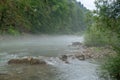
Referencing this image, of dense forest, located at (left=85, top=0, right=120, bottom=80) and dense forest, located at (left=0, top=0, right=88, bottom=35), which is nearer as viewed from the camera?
dense forest, located at (left=85, top=0, right=120, bottom=80)

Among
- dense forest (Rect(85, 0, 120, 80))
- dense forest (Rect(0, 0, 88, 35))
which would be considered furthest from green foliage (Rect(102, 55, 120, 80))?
dense forest (Rect(0, 0, 88, 35))

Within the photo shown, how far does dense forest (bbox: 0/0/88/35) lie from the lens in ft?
39.0

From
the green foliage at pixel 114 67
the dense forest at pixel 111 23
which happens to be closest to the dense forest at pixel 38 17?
the dense forest at pixel 111 23

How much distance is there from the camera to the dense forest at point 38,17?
39.0 ft

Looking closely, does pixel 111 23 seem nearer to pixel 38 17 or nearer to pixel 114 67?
pixel 114 67

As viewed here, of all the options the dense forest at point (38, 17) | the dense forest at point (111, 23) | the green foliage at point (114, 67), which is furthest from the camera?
the dense forest at point (38, 17)

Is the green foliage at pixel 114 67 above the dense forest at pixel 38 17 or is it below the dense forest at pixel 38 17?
below

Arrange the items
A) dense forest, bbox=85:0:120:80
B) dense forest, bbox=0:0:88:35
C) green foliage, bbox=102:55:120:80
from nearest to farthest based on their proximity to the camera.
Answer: dense forest, bbox=85:0:120:80, green foliage, bbox=102:55:120:80, dense forest, bbox=0:0:88:35

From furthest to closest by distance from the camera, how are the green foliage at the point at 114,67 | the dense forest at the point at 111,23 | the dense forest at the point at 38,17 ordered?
the dense forest at the point at 38,17
the green foliage at the point at 114,67
the dense forest at the point at 111,23

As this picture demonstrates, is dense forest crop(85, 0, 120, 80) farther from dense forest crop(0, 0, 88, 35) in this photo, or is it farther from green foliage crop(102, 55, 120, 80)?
dense forest crop(0, 0, 88, 35)

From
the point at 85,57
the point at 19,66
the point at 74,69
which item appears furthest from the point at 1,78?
the point at 85,57

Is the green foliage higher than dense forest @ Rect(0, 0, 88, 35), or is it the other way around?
dense forest @ Rect(0, 0, 88, 35)

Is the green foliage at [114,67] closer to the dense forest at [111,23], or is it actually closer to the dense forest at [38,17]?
the dense forest at [111,23]

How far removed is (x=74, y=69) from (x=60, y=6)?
54.9 meters
